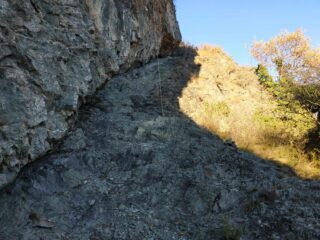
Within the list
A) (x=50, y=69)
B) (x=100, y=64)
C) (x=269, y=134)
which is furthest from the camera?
(x=269, y=134)

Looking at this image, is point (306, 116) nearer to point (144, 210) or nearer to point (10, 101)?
point (144, 210)

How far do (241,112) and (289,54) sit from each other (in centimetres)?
614

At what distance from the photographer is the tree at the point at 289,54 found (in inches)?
504

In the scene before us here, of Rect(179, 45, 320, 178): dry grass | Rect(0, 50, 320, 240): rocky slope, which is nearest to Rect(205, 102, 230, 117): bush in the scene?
Rect(179, 45, 320, 178): dry grass

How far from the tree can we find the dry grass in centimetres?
123

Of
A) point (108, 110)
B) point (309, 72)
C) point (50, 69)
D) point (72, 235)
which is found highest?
point (309, 72)

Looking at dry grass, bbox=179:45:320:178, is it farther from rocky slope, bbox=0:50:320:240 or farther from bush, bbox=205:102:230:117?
rocky slope, bbox=0:50:320:240

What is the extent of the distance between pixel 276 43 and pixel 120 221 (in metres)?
14.4

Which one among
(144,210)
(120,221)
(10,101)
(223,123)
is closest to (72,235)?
(120,221)

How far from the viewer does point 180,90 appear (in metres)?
12.1

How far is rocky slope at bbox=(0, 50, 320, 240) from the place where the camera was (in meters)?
6.04

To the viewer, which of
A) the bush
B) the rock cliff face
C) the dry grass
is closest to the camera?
the rock cliff face

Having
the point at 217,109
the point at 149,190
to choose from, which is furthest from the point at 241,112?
the point at 149,190

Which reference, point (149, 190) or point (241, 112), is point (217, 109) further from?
point (149, 190)
